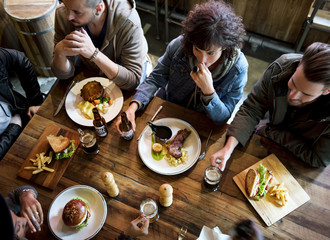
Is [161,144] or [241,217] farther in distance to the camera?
[161,144]

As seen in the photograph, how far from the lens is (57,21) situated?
184cm

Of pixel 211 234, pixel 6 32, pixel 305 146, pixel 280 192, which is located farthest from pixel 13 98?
pixel 305 146

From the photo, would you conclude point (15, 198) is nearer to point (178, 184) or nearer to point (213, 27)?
point (178, 184)

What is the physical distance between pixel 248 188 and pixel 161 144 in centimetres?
56

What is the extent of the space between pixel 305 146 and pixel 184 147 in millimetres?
723

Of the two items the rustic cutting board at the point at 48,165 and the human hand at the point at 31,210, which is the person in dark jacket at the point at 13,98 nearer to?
the rustic cutting board at the point at 48,165

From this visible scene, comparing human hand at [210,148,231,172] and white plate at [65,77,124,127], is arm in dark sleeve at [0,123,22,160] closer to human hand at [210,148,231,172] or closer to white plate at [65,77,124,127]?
white plate at [65,77,124,127]

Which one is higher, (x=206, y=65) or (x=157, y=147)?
(x=206, y=65)

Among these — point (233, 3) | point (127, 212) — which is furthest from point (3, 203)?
point (233, 3)

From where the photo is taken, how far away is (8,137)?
199cm

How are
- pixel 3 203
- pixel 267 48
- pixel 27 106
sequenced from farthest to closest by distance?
pixel 267 48, pixel 27 106, pixel 3 203

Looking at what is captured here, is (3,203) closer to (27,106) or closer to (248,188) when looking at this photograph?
(248,188)

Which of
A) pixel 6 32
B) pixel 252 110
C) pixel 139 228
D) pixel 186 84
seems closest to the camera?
pixel 139 228

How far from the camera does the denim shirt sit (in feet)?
5.31
